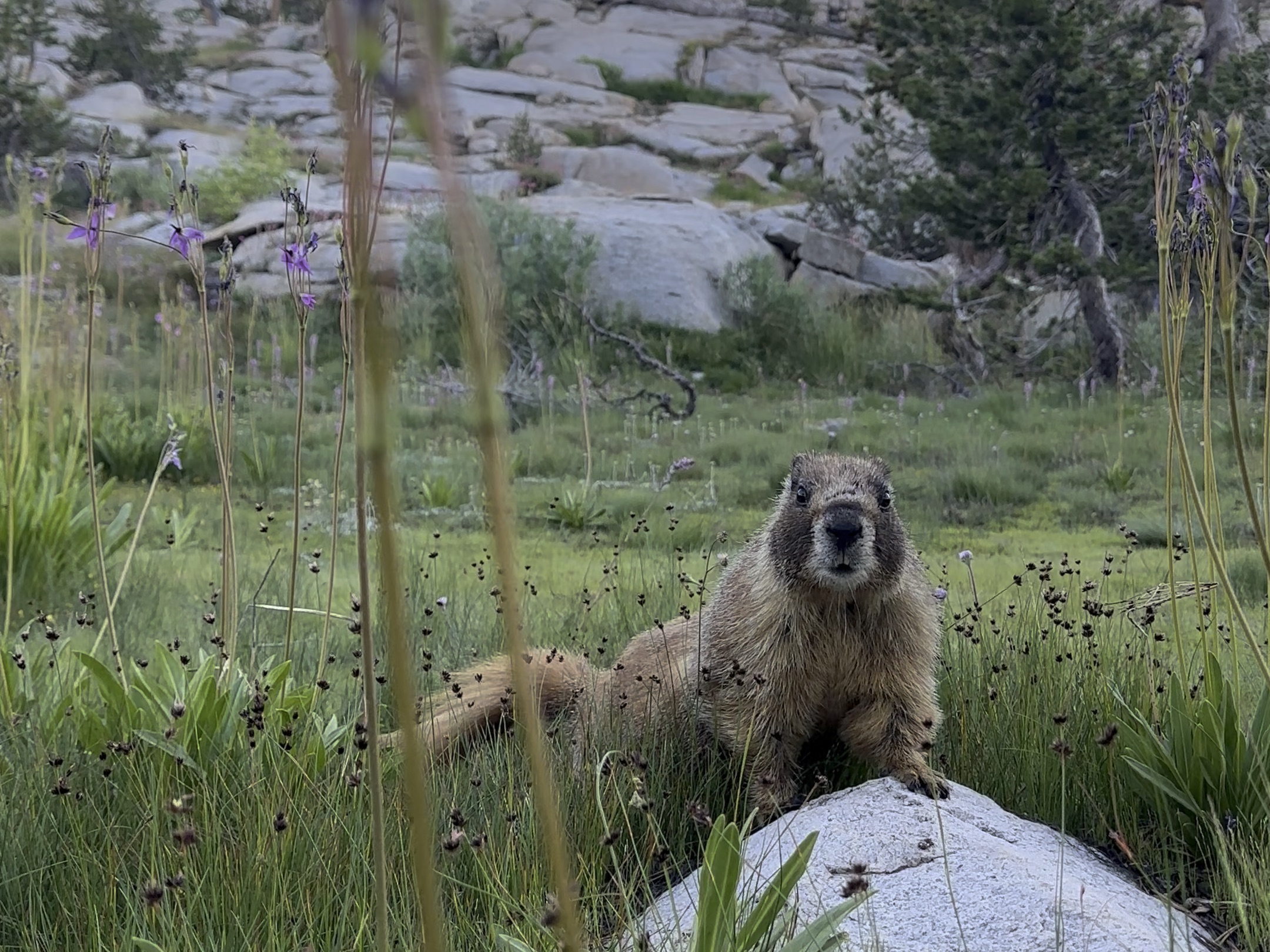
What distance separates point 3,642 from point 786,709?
1.97m

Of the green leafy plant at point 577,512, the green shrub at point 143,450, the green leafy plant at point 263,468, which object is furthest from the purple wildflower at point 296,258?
the green shrub at point 143,450

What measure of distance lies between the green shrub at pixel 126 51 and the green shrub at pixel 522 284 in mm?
19004

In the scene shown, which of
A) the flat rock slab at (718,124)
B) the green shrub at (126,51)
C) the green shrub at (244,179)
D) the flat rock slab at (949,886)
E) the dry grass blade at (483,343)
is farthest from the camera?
the flat rock slab at (718,124)

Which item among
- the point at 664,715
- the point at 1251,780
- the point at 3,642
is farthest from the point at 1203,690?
the point at 3,642

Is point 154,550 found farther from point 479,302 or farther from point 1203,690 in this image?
point 479,302

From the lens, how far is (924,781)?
2523 millimetres

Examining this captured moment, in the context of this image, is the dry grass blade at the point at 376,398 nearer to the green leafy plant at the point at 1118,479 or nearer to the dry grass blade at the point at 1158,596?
the dry grass blade at the point at 1158,596

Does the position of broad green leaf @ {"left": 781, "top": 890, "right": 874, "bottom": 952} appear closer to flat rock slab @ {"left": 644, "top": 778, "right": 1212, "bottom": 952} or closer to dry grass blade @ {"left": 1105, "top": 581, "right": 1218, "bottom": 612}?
flat rock slab @ {"left": 644, "top": 778, "right": 1212, "bottom": 952}

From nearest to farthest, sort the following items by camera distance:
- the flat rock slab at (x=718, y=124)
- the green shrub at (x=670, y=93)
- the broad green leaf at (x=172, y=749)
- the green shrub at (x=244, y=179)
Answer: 1. the broad green leaf at (x=172, y=749)
2. the green shrub at (x=244, y=179)
3. the flat rock slab at (x=718, y=124)
4. the green shrub at (x=670, y=93)

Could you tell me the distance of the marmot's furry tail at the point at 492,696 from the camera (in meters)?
2.81

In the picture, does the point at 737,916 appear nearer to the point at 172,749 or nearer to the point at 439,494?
the point at 172,749

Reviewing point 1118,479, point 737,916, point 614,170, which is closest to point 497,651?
point 737,916

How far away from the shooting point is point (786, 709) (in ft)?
8.83

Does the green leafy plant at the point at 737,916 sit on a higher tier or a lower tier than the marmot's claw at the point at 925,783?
higher
